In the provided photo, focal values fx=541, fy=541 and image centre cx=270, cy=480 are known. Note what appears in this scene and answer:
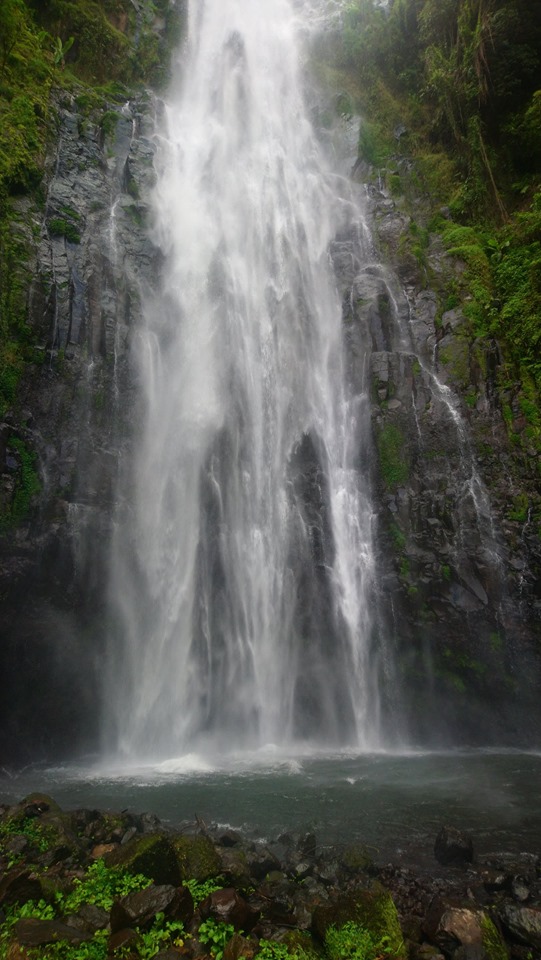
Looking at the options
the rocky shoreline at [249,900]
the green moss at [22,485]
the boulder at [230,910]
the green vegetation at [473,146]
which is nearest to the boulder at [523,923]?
Result: the rocky shoreline at [249,900]

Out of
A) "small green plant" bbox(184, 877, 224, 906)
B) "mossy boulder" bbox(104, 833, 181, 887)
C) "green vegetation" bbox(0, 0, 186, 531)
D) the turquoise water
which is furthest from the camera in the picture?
"green vegetation" bbox(0, 0, 186, 531)

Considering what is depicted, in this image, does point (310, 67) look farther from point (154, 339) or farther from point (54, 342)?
point (54, 342)

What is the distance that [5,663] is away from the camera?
12.9 meters

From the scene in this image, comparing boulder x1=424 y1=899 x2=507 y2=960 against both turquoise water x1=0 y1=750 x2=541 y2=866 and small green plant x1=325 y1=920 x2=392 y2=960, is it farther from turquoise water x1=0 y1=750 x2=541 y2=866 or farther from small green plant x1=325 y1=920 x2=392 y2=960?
turquoise water x1=0 y1=750 x2=541 y2=866

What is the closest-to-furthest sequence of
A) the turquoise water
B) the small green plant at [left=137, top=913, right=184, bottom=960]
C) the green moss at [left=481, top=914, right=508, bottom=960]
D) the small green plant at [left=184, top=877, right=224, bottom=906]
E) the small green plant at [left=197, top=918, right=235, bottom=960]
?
the small green plant at [left=137, top=913, right=184, bottom=960] < the small green plant at [left=197, top=918, right=235, bottom=960] < the green moss at [left=481, top=914, right=508, bottom=960] < the small green plant at [left=184, top=877, right=224, bottom=906] < the turquoise water

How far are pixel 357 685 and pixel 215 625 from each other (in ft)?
13.5

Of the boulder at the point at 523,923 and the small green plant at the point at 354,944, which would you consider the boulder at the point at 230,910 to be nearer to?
the small green plant at the point at 354,944

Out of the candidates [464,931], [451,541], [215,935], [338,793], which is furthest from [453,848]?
[451,541]

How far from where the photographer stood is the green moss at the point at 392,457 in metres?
15.8

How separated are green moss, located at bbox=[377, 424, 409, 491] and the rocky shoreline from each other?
1000 centimetres

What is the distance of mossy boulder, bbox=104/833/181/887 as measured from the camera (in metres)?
5.36

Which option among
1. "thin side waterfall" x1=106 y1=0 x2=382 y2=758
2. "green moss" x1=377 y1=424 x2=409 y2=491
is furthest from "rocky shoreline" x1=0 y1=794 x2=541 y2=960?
"green moss" x1=377 y1=424 x2=409 y2=491

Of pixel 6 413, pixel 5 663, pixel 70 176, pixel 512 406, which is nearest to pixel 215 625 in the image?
pixel 5 663

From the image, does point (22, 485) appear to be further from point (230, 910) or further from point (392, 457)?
point (230, 910)
